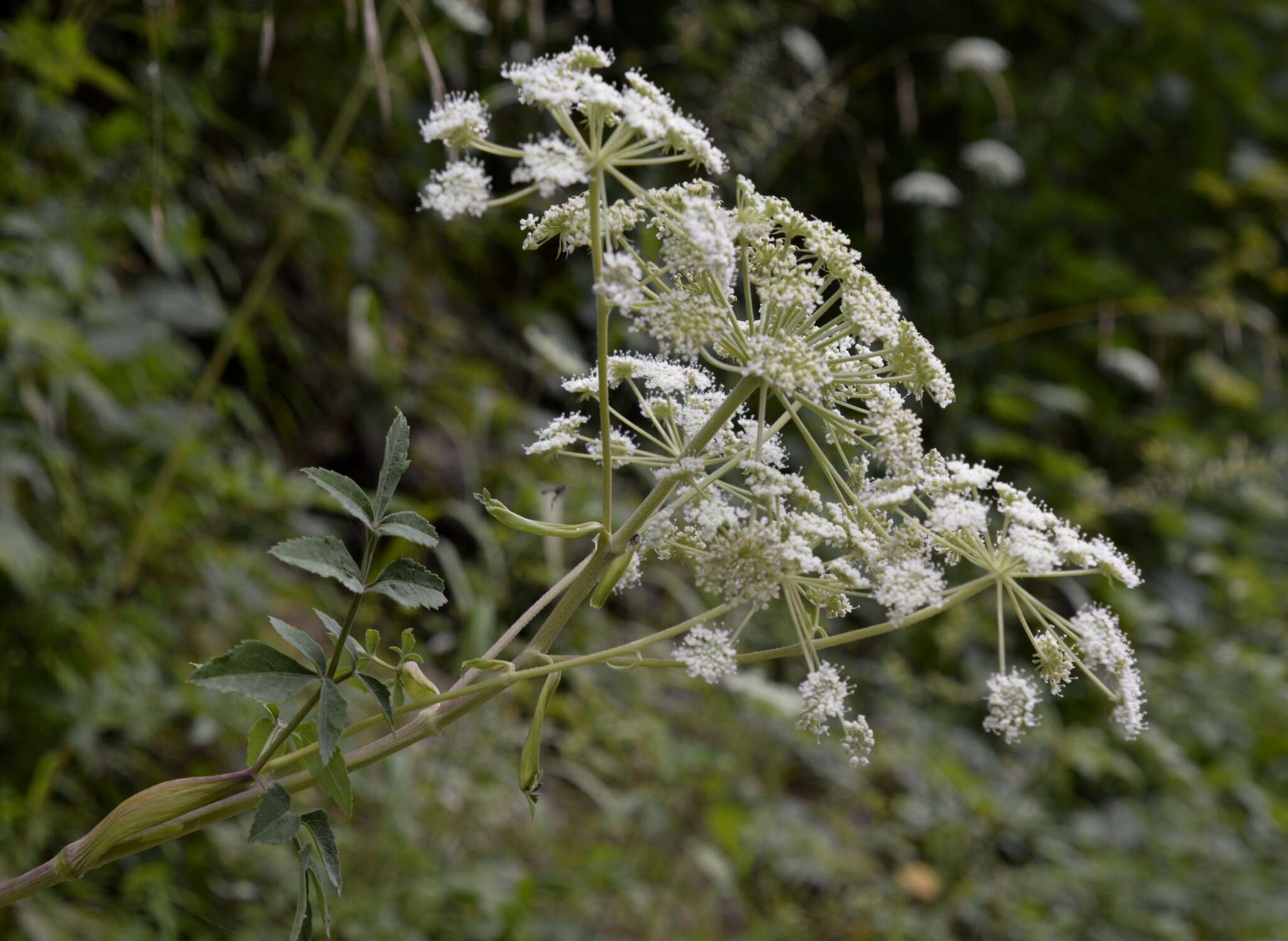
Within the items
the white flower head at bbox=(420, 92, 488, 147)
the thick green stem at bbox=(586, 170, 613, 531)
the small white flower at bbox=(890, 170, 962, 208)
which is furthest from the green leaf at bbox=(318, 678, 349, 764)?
the small white flower at bbox=(890, 170, 962, 208)

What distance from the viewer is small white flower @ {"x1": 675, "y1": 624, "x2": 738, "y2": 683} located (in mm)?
743

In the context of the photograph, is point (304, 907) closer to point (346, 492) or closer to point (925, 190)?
point (346, 492)

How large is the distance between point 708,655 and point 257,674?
12.7 inches

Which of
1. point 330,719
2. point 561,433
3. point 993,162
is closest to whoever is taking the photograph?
point 330,719

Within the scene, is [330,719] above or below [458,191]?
below

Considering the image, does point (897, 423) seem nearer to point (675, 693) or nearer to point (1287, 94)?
point (675, 693)

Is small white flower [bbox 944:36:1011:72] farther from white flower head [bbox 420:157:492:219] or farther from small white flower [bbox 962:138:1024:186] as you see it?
white flower head [bbox 420:157:492:219]

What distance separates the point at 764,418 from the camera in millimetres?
787

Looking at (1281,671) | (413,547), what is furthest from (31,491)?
(1281,671)

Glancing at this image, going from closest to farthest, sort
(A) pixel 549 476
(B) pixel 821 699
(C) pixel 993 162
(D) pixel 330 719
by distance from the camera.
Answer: (D) pixel 330 719
(B) pixel 821 699
(A) pixel 549 476
(C) pixel 993 162

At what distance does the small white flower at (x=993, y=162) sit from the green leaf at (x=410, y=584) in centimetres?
437

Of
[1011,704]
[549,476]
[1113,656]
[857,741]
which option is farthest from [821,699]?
[549,476]

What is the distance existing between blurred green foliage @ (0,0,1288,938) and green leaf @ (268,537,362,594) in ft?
1.44

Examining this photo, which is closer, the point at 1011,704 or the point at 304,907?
the point at 304,907
